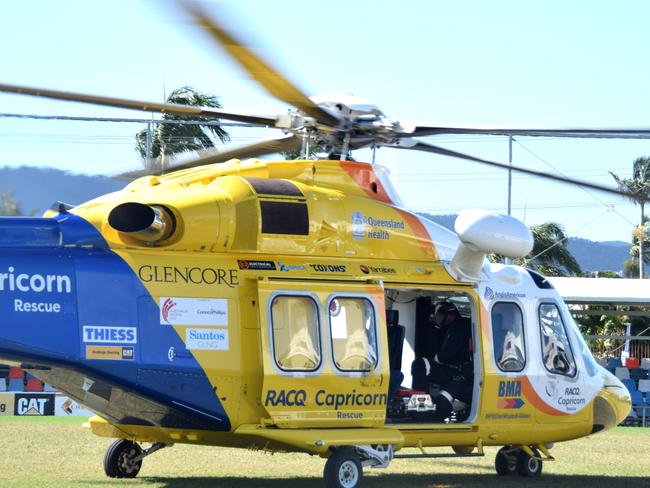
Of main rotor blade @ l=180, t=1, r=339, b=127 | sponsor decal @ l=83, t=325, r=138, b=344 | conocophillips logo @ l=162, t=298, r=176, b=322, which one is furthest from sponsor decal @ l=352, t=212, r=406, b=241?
sponsor decal @ l=83, t=325, r=138, b=344

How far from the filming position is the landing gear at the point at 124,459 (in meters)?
12.4

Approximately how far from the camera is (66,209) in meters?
11.0

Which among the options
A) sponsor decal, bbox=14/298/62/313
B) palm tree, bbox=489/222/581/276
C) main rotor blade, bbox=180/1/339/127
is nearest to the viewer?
main rotor blade, bbox=180/1/339/127

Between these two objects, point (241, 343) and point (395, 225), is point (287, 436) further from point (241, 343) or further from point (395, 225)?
point (395, 225)

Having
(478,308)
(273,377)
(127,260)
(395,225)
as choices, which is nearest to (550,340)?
(478,308)

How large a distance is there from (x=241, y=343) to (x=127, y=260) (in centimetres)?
148

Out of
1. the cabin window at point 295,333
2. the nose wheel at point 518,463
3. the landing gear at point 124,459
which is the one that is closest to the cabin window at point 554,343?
the nose wheel at point 518,463

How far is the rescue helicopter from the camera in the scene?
1040 centimetres

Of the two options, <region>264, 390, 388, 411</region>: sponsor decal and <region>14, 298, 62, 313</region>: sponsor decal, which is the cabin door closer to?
<region>264, 390, 388, 411</region>: sponsor decal

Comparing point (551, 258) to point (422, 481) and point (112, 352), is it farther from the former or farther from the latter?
point (112, 352)

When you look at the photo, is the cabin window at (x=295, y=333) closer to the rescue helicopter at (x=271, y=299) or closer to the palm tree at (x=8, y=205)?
the rescue helicopter at (x=271, y=299)

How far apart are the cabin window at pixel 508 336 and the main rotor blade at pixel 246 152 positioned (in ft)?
10.8

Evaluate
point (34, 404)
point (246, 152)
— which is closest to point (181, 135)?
point (34, 404)

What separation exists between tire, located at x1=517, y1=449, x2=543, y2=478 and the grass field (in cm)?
17
